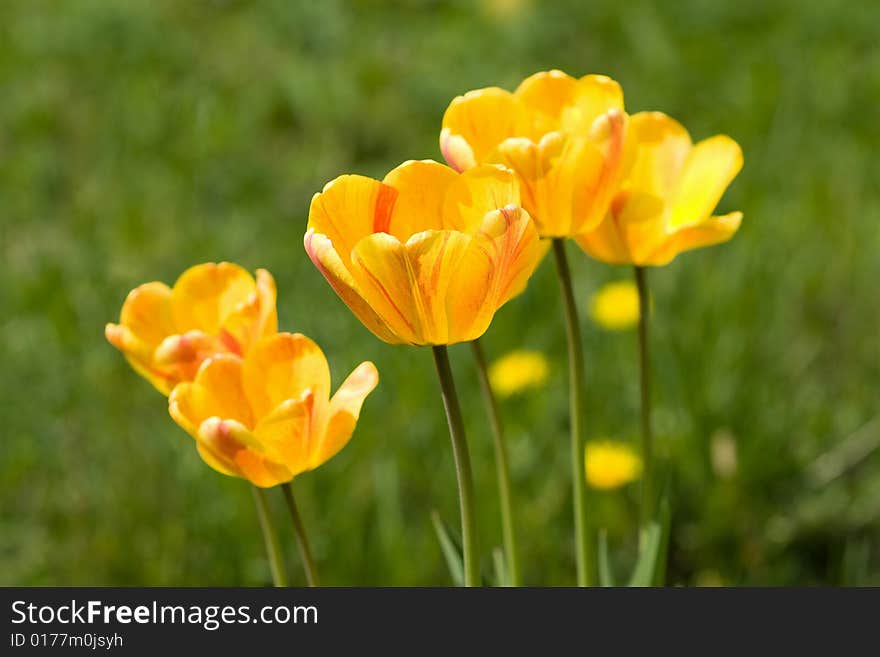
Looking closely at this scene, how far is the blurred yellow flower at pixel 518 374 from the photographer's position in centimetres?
170

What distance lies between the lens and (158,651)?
74 centimetres

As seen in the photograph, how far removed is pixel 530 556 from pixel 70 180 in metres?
1.34

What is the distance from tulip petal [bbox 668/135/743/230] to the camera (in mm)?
859

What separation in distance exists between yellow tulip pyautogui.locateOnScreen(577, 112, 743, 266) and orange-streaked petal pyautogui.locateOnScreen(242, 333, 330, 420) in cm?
21

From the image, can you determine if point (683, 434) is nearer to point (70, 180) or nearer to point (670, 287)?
point (670, 287)

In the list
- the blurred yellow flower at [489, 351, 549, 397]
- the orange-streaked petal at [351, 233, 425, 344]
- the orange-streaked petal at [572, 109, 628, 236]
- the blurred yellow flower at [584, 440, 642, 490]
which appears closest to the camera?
the orange-streaked petal at [351, 233, 425, 344]

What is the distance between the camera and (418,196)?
72cm

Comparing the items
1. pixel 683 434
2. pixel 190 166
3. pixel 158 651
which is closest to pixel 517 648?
pixel 158 651

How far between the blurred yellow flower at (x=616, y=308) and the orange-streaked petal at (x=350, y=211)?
1.08m

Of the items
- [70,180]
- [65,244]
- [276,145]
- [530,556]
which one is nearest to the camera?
[530,556]

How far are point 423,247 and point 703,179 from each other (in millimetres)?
298

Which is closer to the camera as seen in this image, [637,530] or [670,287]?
[637,530]

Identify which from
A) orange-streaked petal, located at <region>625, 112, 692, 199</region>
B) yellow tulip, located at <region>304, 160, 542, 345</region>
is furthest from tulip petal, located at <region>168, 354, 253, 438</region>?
orange-streaked petal, located at <region>625, 112, 692, 199</region>

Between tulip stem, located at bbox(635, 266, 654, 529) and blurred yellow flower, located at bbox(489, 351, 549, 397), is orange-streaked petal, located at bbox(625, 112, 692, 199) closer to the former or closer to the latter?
tulip stem, located at bbox(635, 266, 654, 529)
